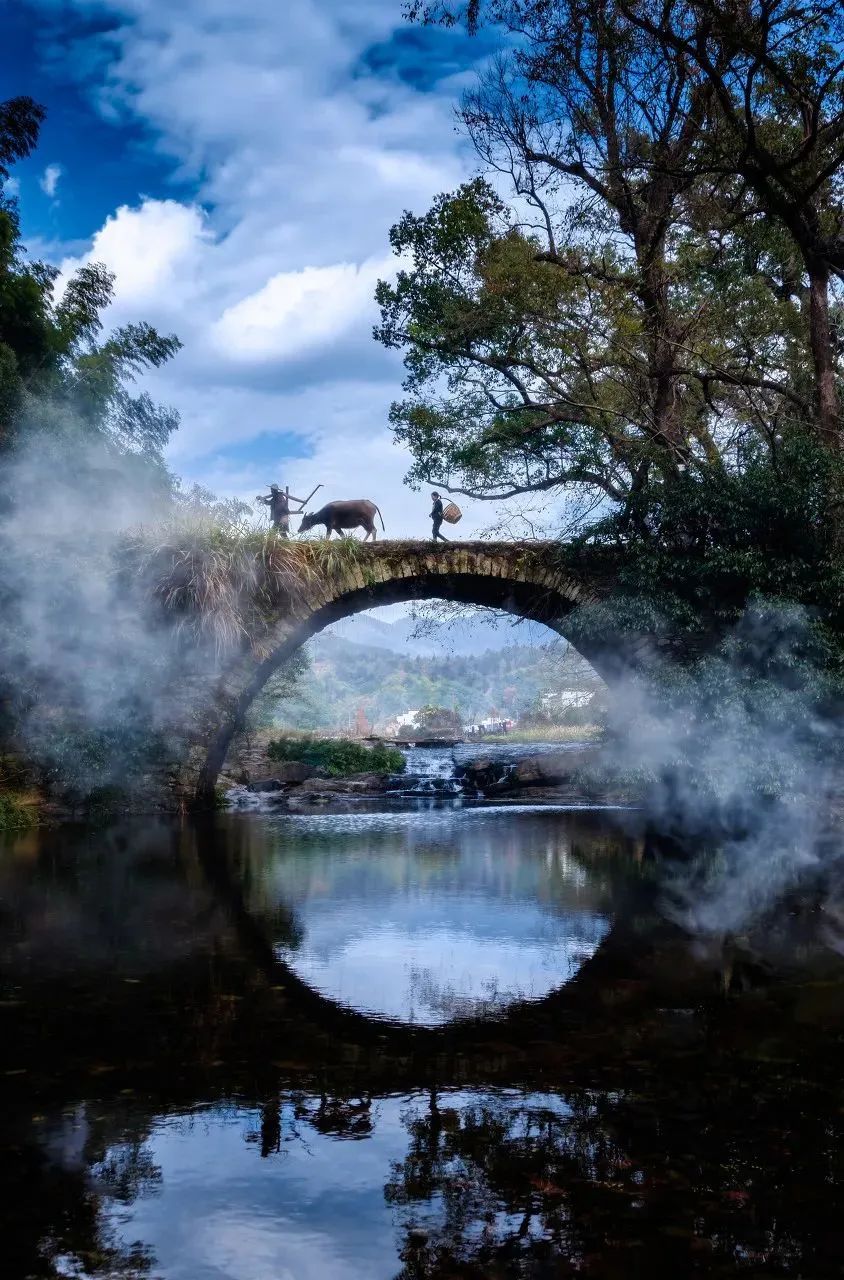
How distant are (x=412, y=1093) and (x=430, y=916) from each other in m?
3.09

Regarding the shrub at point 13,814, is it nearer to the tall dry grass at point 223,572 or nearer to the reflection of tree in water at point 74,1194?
the tall dry grass at point 223,572

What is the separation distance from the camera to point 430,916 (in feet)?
21.2

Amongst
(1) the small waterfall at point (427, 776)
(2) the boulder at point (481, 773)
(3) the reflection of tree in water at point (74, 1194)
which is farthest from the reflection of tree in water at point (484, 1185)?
(2) the boulder at point (481, 773)

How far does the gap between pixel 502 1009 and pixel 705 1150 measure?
1570 mm

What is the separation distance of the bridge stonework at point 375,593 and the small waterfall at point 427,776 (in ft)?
14.0

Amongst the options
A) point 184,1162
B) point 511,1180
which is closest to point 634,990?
point 511,1180

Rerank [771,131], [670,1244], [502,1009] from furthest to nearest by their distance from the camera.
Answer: [771,131] < [502,1009] < [670,1244]

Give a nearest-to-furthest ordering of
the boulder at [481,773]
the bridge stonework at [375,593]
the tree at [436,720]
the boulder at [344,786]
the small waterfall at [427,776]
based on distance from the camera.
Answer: the bridge stonework at [375,593], the boulder at [344,786], the small waterfall at [427,776], the boulder at [481,773], the tree at [436,720]

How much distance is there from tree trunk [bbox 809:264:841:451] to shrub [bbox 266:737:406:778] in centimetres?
1027

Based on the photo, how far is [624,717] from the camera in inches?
487

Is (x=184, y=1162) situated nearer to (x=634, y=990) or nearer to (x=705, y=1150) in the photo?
(x=705, y=1150)

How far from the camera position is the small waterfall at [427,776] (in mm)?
16906

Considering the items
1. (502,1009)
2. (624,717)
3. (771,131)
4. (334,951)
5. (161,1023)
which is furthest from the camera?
(624,717)

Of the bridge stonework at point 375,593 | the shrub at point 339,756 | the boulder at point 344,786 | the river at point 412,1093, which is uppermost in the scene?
the bridge stonework at point 375,593
